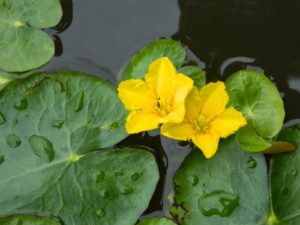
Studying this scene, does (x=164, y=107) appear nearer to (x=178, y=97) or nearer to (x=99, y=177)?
(x=178, y=97)

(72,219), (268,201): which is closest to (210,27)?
A: (268,201)

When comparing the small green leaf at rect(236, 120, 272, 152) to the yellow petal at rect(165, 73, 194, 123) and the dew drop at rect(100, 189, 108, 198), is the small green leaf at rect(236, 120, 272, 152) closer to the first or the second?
the yellow petal at rect(165, 73, 194, 123)

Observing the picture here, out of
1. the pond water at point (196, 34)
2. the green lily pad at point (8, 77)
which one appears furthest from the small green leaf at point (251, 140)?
the green lily pad at point (8, 77)

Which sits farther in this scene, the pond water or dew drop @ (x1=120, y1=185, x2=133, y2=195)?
the pond water

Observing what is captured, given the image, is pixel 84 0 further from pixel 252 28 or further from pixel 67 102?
pixel 252 28

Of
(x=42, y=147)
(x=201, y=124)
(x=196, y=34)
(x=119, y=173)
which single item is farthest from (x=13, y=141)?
(x=196, y=34)

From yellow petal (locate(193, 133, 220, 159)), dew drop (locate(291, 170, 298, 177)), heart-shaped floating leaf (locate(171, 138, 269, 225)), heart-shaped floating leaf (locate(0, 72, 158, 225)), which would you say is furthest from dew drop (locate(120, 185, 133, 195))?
dew drop (locate(291, 170, 298, 177))

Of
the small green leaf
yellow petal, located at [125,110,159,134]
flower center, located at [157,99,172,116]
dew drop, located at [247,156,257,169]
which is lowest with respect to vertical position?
dew drop, located at [247,156,257,169]
